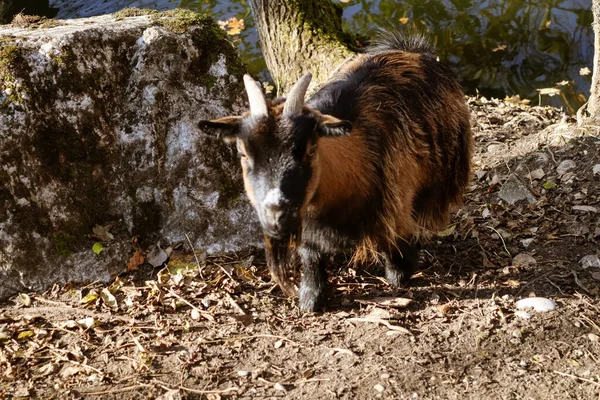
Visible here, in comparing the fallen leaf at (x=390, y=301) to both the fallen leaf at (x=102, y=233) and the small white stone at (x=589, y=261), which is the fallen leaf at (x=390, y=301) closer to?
the small white stone at (x=589, y=261)

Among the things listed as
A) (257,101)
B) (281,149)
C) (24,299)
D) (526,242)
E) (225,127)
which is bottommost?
(526,242)

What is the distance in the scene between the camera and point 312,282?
4238 mm

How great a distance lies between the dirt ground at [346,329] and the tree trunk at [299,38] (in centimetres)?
264

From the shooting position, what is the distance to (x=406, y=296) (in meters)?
4.36

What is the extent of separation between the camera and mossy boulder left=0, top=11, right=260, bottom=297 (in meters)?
4.16

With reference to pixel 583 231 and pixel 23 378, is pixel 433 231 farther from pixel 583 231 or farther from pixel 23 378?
pixel 23 378

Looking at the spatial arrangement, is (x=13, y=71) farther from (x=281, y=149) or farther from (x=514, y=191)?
(x=514, y=191)

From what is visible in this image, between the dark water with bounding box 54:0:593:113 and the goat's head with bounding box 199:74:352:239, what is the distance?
6.47 meters

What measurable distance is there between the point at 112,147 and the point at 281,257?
144cm

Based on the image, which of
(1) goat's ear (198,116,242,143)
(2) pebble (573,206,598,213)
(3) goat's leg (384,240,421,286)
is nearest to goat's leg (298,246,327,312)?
(3) goat's leg (384,240,421,286)

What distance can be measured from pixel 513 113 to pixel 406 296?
3686 millimetres

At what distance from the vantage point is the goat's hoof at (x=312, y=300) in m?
4.21

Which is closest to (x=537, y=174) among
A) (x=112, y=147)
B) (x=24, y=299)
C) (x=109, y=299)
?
(x=112, y=147)

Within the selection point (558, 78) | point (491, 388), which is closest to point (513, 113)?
point (558, 78)
